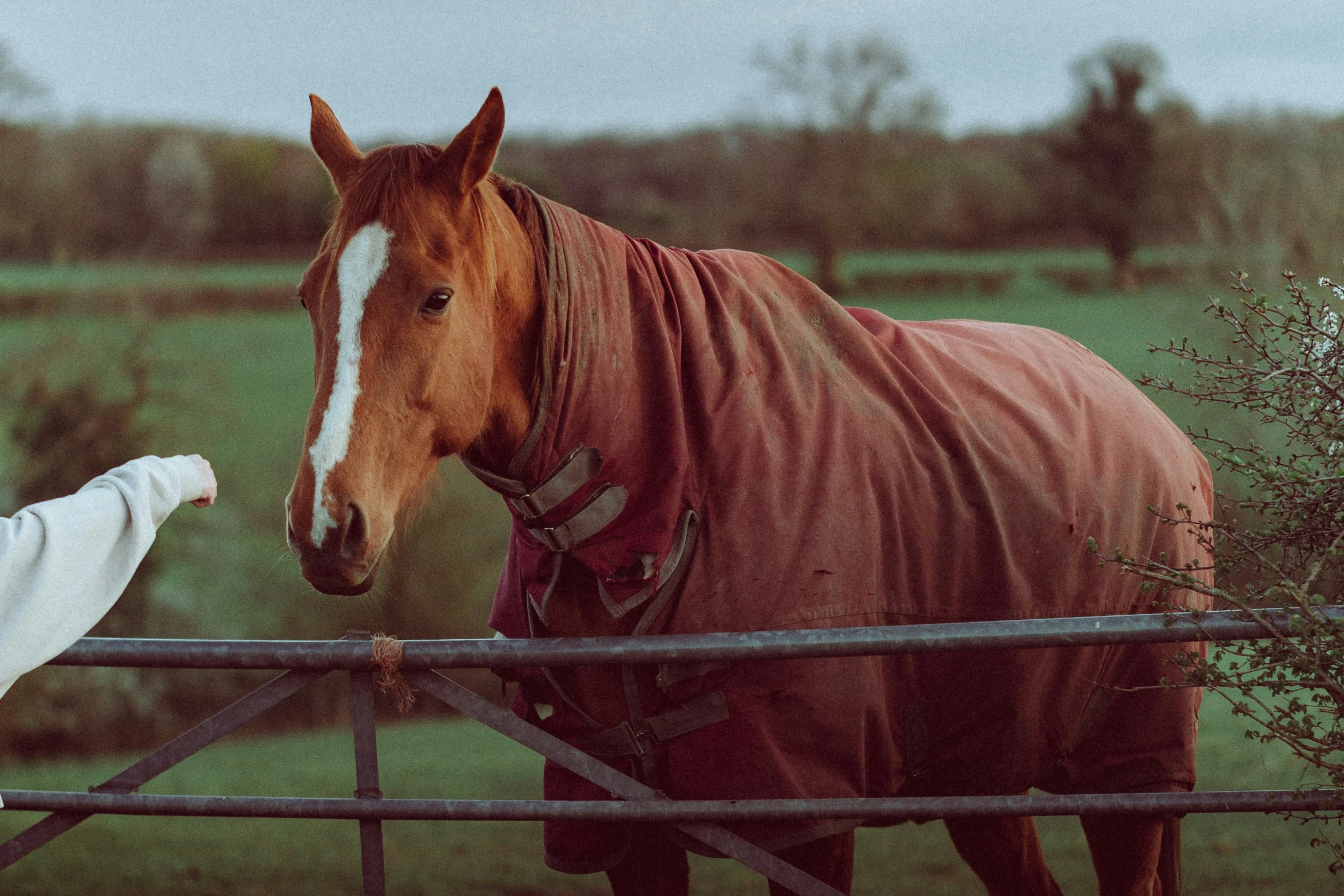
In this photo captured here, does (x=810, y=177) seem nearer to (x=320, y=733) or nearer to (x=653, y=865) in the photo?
(x=320, y=733)

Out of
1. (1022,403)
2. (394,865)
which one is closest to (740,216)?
(394,865)

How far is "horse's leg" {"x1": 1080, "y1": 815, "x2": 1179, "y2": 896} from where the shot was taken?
3086 millimetres

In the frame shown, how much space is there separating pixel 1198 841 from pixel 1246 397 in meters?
6.85

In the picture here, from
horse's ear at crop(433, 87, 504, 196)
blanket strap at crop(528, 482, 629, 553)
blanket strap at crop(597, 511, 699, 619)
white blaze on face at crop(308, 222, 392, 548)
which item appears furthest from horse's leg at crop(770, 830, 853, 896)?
horse's ear at crop(433, 87, 504, 196)

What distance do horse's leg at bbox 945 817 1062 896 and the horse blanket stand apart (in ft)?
1.82

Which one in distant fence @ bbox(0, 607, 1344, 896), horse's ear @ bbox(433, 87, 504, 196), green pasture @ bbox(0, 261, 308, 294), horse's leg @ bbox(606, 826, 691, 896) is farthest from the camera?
green pasture @ bbox(0, 261, 308, 294)

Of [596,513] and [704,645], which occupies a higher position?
[596,513]

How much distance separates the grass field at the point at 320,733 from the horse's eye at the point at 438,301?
1.71 feet

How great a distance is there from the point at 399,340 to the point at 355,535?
383 mm

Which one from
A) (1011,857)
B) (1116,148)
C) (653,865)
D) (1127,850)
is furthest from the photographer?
(1116,148)

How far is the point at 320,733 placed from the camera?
17844mm

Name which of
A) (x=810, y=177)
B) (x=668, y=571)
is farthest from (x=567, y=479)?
(x=810, y=177)

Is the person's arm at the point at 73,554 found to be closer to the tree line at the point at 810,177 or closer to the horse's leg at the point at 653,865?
the horse's leg at the point at 653,865

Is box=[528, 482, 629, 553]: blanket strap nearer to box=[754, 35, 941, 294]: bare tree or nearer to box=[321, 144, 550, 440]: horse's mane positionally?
box=[321, 144, 550, 440]: horse's mane
